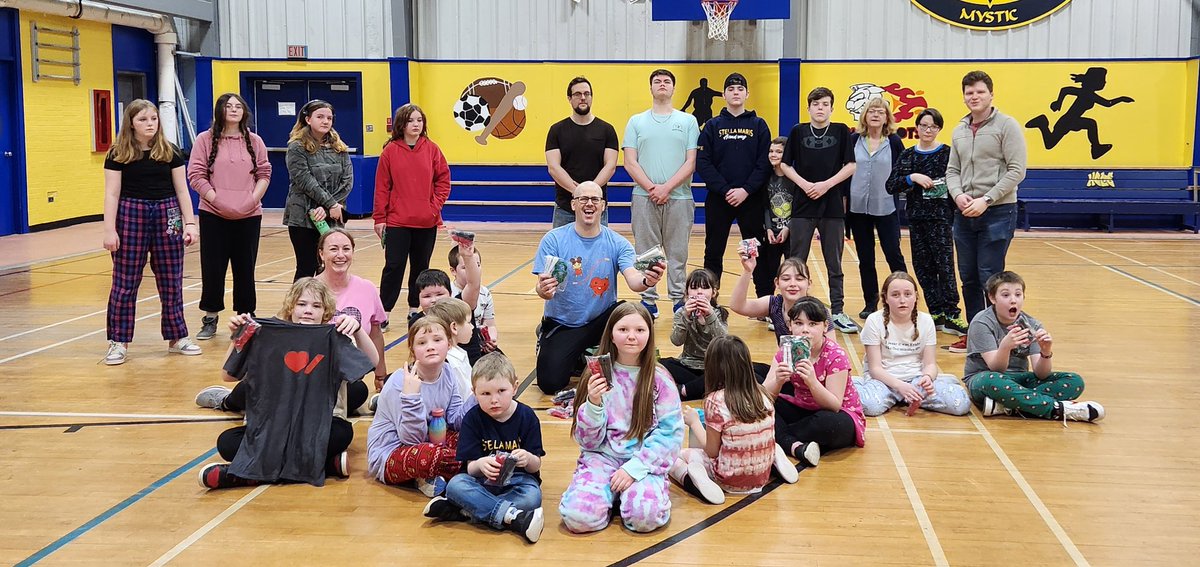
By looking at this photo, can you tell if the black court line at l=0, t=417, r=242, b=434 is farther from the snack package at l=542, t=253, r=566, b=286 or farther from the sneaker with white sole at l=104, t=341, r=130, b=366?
the snack package at l=542, t=253, r=566, b=286

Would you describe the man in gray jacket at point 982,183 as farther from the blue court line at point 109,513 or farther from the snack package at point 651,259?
the blue court line at point 109,513

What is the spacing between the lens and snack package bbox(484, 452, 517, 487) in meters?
4.36

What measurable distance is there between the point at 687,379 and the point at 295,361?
2.29 meters

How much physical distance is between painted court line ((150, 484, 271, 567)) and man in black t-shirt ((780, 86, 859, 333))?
15.3 ft

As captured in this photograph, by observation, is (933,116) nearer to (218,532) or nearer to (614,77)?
(218,532)

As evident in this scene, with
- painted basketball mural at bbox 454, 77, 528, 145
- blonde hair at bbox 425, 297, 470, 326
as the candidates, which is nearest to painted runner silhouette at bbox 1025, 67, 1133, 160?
Result: painted basketball mural at bbox 454, 77, 528, 145

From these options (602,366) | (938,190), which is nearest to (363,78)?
(938,190)

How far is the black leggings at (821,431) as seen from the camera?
5.30 meters

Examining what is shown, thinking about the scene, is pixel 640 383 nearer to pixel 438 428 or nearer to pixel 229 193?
pixel 438 428

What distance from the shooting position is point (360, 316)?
18.7 feet

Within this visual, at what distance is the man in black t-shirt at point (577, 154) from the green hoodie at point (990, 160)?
2.50 m

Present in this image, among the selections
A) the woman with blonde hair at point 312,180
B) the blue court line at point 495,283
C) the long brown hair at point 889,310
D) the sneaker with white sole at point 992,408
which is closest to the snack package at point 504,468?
the long brown hair at point 889,310

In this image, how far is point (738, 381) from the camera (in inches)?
187

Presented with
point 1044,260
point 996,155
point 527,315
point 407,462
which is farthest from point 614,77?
point 407,462
